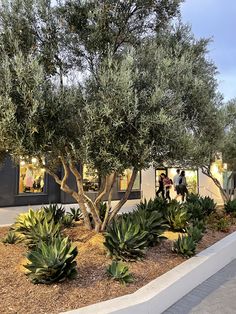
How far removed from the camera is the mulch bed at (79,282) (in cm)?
398

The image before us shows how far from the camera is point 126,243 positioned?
18.2ft

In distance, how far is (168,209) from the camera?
8.74 m

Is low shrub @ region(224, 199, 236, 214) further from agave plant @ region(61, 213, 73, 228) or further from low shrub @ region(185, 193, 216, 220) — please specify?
agave plant @ region(61, 213, 73, 228)

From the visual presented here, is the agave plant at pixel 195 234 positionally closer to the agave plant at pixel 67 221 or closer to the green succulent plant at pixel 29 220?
→ the agave plant at pixel 67 221

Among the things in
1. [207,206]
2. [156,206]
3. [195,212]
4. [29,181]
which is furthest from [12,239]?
[29,181]

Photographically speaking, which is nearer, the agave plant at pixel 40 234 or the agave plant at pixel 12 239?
the agave plant at pixel 40 234

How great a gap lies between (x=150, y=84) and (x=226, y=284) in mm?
3667

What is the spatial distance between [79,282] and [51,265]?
54 cm

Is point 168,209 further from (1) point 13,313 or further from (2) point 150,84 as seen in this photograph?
(1) point 13,313

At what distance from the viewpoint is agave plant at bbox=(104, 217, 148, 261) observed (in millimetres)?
5566

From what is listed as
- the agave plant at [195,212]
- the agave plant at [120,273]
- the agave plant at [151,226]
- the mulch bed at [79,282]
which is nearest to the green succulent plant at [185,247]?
the mulch bed at [79,282]

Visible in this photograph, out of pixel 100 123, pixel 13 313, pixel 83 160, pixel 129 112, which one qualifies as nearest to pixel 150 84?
pixel 129 112

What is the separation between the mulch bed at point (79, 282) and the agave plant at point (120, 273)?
7 centimetres

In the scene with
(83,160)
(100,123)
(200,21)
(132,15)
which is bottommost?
(83,160)
